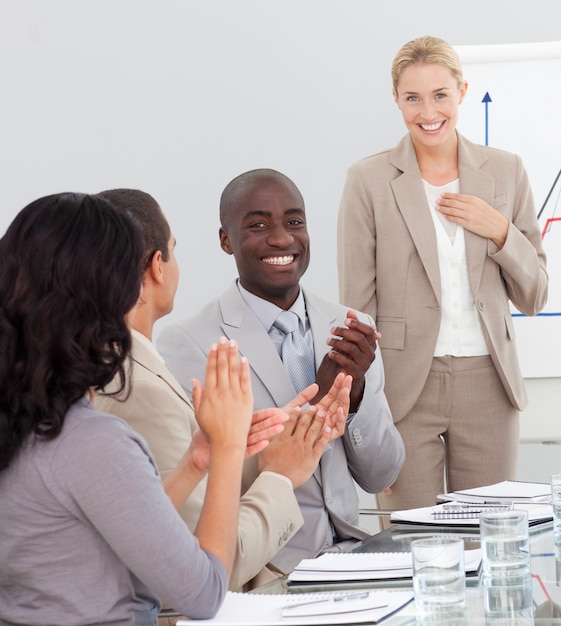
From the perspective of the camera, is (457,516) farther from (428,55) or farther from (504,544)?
(428,55)

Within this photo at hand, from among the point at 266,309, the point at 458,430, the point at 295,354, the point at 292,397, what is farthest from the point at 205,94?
the point at 292,397

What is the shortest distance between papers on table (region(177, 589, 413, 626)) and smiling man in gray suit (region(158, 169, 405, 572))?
787 mm

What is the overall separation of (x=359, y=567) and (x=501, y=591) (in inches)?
10.0

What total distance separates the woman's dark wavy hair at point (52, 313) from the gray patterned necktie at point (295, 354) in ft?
3.73

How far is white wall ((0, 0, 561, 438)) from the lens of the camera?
4.28 meters

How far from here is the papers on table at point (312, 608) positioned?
138cm

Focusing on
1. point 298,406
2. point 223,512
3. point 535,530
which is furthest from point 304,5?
point 223,512

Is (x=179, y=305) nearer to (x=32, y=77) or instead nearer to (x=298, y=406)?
(x=32, y=77)

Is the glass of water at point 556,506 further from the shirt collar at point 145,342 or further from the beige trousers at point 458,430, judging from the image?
the beige trousers at point 458,430

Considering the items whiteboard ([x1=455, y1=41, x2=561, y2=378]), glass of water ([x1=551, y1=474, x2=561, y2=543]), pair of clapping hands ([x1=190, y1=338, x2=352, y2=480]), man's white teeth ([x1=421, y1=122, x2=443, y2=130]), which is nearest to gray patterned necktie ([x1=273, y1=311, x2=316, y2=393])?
pair of clapping hands ([x1=190, y1=338, x2=352, y2=480])

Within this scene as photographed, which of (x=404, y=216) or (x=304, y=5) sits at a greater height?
(x=304, y=5)

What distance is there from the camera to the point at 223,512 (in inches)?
60.9

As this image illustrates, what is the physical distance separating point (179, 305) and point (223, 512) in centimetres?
296

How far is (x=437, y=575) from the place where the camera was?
145 centimetres
